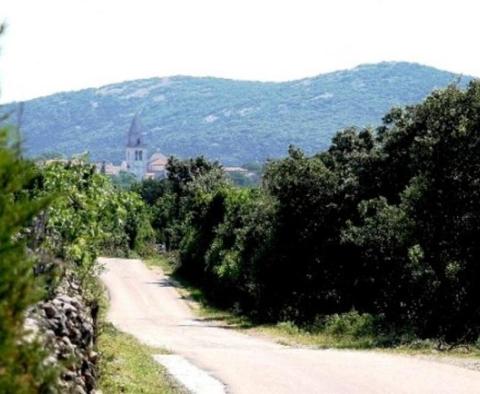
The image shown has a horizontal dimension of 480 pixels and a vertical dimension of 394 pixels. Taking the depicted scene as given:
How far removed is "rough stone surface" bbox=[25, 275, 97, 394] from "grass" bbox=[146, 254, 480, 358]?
11629mm

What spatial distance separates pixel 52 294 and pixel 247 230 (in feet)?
102

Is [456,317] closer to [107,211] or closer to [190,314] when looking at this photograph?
[107,211]

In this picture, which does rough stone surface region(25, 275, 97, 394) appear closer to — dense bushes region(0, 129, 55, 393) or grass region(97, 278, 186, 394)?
grass region(97, 278, 186, 394)

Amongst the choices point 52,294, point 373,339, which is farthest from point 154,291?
point 52,294

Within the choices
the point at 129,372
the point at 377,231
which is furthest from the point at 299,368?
the point at 377,231

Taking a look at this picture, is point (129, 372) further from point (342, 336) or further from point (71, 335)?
point (342, 336)

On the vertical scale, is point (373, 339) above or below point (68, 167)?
below

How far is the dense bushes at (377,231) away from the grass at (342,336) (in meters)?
0.93

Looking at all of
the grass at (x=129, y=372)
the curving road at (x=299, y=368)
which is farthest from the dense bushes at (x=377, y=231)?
the grass at (x=129, y=372)

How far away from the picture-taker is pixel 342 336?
1229 inches

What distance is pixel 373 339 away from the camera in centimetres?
2875

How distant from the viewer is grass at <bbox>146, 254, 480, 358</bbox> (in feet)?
81.4

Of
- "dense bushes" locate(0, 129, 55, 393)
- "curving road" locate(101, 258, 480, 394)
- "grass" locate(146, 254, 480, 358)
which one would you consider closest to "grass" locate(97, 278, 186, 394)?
"curving road" locate(101, 258, 480, 394)

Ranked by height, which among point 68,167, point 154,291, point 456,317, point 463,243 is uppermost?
point 68,167
